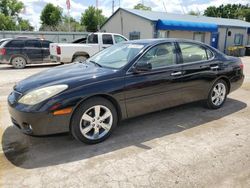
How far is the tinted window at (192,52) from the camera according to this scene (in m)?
4.66

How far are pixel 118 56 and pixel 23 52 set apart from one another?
974 cm

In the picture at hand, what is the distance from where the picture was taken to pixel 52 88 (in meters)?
3.37

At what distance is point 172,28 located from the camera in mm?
19203

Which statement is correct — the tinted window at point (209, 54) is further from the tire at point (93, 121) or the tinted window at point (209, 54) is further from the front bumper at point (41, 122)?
the front bumper at point (41, 122)

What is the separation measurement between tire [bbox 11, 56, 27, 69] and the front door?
10.2 meters

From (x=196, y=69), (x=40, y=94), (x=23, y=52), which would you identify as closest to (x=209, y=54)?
(x=196, y=69)

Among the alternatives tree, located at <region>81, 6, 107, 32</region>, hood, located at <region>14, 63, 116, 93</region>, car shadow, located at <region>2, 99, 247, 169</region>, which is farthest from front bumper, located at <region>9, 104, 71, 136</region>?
tree, located at <region>81, 6, 107, 32</region>

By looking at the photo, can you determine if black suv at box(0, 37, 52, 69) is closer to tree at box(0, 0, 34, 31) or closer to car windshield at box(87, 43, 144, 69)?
car windshield at box(87, 43, 144, 69)

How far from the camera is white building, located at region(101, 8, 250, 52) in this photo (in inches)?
758

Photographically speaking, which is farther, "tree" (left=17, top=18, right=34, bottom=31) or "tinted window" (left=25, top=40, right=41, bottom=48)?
"tree" (left=17, top=18, right=34, bottom=31)

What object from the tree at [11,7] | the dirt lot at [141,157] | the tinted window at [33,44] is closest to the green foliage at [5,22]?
the tree at [11,7]

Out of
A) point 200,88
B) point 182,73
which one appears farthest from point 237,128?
point 182,73

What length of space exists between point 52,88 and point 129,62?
4.28 feet

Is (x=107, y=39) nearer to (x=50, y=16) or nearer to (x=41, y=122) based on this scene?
(x=41, y=122)
